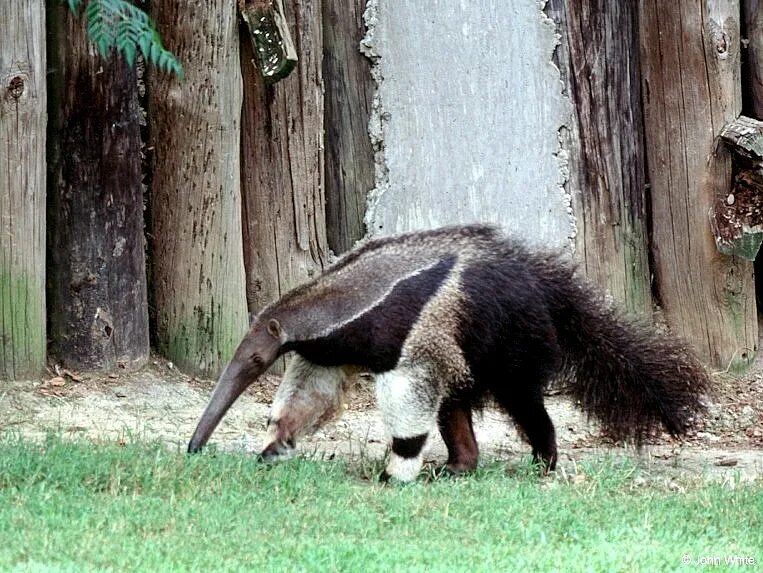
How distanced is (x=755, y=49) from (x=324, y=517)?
574 cm

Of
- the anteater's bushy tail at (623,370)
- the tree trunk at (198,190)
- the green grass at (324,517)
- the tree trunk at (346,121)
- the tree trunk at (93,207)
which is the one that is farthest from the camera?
the tree trunk at (346,121)

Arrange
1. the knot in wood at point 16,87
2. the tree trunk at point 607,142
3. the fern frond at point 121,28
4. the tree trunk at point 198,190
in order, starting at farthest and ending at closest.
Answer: the tree trunk at point 607,142, the tree trunk at point 198,190, the knot in wood at point 16,87, the fern frond at point 121,28

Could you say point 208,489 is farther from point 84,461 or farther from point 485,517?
point 485,517

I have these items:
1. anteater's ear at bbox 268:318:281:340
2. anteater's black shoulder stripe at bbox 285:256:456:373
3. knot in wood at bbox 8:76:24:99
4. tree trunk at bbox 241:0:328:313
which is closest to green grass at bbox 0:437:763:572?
anteater's black shoulder stripe at bbox 285:256:456:373

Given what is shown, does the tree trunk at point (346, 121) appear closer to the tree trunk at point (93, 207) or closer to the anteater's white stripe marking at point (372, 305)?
the tree trunk at point (93, 207)

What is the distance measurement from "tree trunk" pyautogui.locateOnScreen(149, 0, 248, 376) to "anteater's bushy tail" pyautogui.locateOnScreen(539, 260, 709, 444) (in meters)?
2.50

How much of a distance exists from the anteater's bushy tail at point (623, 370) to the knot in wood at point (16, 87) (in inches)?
142

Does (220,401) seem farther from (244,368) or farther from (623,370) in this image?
(623,370)

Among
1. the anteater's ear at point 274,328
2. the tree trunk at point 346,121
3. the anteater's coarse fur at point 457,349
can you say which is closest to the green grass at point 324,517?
the anteater's coarse fur at point 457,349

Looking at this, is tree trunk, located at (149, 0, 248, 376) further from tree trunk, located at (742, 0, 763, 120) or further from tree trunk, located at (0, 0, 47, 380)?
tree trunk, located at (742, 0, 763, 120)

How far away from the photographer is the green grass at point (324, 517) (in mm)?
5699

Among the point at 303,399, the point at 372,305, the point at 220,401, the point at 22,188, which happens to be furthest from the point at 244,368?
the point at 22,188

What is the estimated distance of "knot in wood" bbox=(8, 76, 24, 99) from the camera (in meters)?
8.76

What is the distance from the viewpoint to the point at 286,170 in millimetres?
9805
